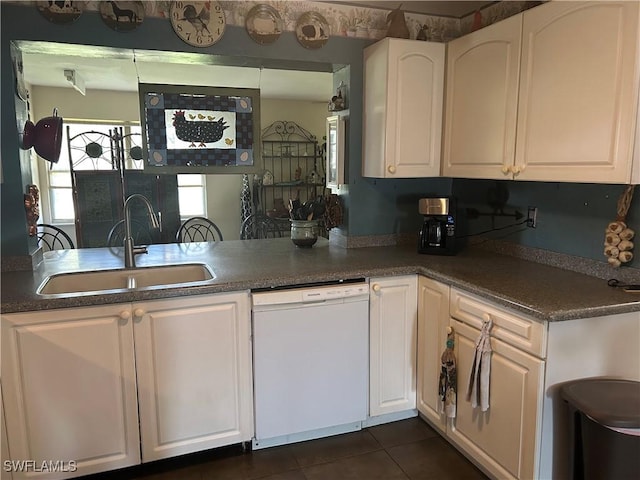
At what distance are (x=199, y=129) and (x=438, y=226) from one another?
1517 mm

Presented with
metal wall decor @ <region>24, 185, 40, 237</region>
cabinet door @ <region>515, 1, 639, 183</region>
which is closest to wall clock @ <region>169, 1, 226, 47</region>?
metal wall decor @ <region>24, 185, 40, 237</region>

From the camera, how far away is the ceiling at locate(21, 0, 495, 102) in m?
2.80

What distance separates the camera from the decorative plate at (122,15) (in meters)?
2.23

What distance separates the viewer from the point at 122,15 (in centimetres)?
225

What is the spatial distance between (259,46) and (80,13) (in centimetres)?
87

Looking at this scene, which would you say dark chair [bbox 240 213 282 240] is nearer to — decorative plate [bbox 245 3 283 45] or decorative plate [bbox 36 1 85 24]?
decorative plate [bbox 245 3 283 45]

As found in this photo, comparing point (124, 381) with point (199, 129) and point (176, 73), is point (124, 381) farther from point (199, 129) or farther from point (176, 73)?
point (176, 73)

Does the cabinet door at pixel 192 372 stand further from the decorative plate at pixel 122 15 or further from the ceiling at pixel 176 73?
the ceiling at pixel 176 73

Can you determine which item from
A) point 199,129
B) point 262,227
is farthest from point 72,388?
point 262,227

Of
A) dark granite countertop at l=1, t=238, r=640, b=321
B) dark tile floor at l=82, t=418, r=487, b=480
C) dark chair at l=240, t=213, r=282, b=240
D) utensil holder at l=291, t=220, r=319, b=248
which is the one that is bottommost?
dark tile floor at l=82, t=418, r=487, b=480

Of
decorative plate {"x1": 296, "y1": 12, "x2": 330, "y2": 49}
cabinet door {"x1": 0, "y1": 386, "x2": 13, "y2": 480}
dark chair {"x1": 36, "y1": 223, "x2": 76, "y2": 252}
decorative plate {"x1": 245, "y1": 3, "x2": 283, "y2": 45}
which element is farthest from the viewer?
dark chair {"x1": 36, "y1": 223, "x2": 76, "y2": 252}

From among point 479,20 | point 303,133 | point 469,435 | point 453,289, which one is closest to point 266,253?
point 453,289

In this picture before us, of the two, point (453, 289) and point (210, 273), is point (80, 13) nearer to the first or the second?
point (210, 273)

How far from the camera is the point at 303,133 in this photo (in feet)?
21.7
